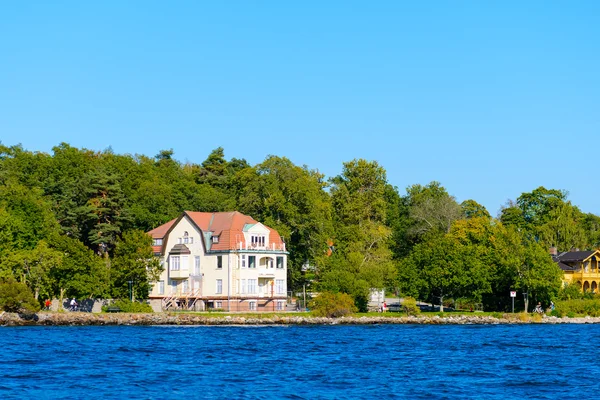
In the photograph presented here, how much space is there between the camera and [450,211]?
109 meters

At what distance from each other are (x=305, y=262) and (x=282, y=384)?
54147mm

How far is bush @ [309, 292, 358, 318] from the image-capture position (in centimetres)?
7225

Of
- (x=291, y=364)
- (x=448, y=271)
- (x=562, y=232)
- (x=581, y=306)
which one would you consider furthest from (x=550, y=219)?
(x=291, y=364)

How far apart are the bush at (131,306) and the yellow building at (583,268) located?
48054 mm

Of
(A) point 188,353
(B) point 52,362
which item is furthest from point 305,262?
(B) point 52,362

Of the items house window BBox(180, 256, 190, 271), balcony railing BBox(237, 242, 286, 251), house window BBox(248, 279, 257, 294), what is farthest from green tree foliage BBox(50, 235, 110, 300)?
house window BBox(248, 279, 257, 294)

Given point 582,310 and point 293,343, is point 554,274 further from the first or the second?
point 293,343

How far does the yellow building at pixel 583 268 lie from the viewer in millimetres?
99188

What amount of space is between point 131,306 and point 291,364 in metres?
33.8

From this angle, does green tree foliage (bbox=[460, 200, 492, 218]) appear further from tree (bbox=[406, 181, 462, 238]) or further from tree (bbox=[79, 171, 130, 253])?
tree (bbox=[79, 171, 130, 253])

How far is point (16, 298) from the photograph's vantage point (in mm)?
66125

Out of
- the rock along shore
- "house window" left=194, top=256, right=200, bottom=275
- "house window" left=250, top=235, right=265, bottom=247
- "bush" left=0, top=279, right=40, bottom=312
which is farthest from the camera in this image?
"house window" left=194, top=256, right=200, bottom=275

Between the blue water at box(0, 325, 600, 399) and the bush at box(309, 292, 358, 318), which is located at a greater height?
the bush at box(309, 292, 358, 318)

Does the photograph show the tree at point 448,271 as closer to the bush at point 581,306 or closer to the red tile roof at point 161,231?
the bush at point 581,306
